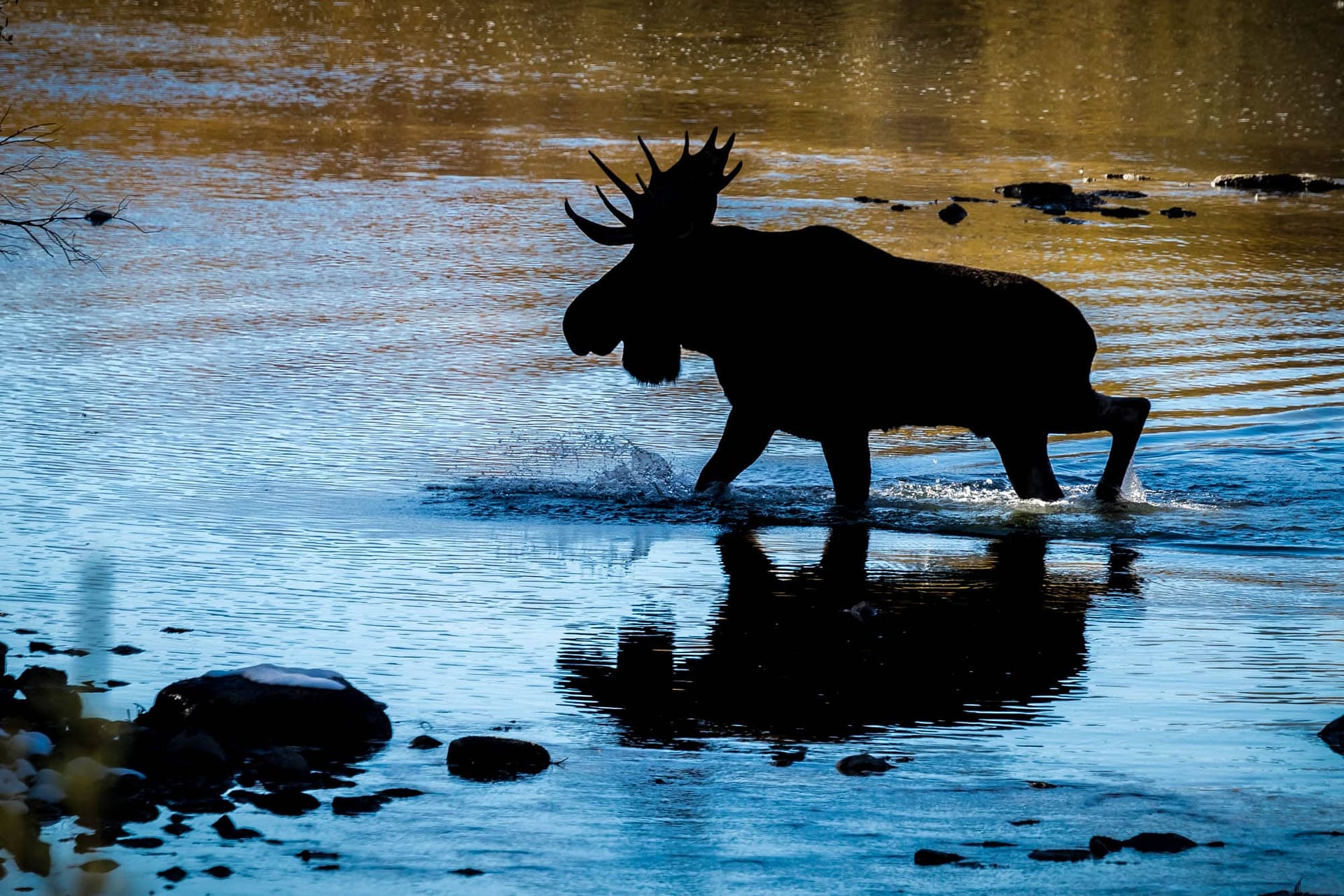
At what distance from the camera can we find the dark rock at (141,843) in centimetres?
609

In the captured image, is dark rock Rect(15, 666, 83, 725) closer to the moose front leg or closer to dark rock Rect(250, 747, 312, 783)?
dark rock Rect(250, 747, 312, 783)

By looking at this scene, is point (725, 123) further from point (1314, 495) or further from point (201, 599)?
point (201, 599)

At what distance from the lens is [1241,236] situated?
2270 centimetres

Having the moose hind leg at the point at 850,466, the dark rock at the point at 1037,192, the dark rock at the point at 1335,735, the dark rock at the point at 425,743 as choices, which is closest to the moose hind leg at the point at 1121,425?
the moose hind leg at the point at 850,466

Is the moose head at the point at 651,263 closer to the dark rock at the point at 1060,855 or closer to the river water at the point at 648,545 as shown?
the river water at the point at 648,545

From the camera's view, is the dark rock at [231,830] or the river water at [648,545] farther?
the river water at [648,545]

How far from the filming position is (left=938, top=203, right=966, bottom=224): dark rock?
22.5m

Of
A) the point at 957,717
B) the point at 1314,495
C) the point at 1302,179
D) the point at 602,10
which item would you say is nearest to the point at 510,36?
the point at 602,10

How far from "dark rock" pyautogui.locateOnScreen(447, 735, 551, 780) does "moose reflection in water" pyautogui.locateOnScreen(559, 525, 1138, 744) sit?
502 millimetres

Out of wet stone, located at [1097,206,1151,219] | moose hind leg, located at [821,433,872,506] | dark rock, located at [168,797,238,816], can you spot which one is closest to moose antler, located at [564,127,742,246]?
moose hind leg, located at [821,433,872,506]

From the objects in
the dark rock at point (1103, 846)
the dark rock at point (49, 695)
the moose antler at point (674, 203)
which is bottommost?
the dark rock at point (1103, 846)

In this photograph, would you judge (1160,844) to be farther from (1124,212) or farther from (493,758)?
(1124,212)

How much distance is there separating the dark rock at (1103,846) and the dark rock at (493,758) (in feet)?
6.04

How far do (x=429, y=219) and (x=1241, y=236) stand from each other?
876 centimetres
